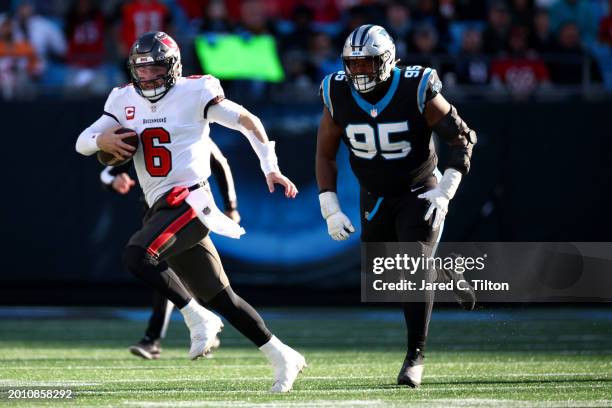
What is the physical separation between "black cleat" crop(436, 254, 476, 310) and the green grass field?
40cm

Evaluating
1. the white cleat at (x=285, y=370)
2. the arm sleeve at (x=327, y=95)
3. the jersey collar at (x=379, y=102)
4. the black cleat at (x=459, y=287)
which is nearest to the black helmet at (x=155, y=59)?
the arm sleeve at (x=327, y=95)

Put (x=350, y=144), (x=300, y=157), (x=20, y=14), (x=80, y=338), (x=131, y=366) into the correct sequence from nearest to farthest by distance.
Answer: (x=350, y=144) → (x=131, y=366) → (x=80, y=338) → (x=300, y=157) → (x=20, y=14)

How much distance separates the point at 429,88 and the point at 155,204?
1.46 m

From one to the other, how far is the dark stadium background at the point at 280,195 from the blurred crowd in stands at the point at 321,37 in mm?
81

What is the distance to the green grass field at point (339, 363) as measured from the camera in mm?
5273

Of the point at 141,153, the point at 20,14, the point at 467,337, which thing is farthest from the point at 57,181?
the point at 141,153

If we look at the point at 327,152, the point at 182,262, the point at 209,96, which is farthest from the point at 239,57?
the point at 182,262

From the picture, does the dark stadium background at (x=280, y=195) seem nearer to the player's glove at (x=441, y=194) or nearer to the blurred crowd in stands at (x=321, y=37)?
the blurred crowd in stands at (x=321, y=37)

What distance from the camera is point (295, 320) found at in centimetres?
988

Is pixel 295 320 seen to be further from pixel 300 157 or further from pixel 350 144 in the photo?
pixel 350 144

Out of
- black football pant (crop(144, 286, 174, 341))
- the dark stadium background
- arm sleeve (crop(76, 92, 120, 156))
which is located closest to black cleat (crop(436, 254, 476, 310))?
arm sleeve (crop(76, 92, 120, 156))

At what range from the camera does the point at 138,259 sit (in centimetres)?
535

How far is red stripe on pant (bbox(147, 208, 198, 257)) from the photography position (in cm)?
538

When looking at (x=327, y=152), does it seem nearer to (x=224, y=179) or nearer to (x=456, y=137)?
(x=456, y=137)
